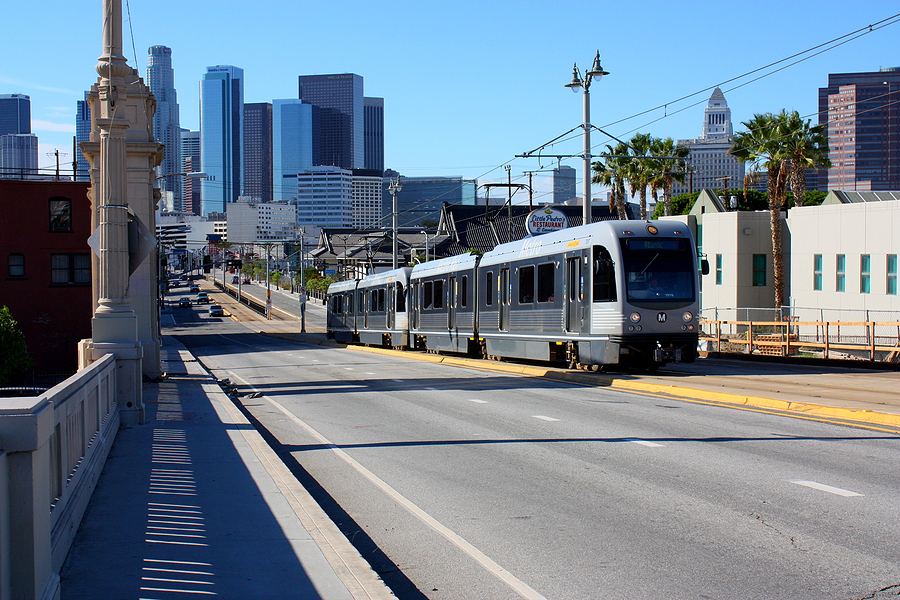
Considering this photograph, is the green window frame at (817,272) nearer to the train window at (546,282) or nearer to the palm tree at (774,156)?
the palm tree at (774,156)

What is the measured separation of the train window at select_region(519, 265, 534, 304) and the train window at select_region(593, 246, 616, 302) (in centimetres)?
368

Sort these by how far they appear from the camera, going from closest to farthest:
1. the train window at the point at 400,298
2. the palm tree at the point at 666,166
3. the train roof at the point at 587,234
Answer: the train roof at the point at 587,234 → the train window at the point at 400,298 → the palm tree at the point at 666,166

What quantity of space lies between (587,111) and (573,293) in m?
9.97

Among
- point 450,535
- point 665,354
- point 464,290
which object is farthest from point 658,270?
point 450,535

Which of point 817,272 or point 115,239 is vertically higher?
point 817,272

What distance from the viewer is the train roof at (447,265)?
2989 centimetres

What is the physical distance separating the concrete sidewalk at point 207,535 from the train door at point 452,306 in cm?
2020

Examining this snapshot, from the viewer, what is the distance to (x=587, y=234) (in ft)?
70.0

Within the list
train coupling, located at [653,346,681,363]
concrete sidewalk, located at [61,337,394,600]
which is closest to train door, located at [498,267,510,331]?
train coupling, located at [653,346,681,363]

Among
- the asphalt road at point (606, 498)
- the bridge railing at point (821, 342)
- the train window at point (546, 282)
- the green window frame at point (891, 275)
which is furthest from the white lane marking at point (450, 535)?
the green window frame at point (891, 275)

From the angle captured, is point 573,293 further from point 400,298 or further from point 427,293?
point 400,298

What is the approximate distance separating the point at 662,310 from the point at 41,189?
4941cm

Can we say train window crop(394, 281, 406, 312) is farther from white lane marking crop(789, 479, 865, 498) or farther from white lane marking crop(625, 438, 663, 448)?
white lane marking crop(789, 479, 865, 498)

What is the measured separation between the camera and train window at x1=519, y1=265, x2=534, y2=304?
24266 mm
